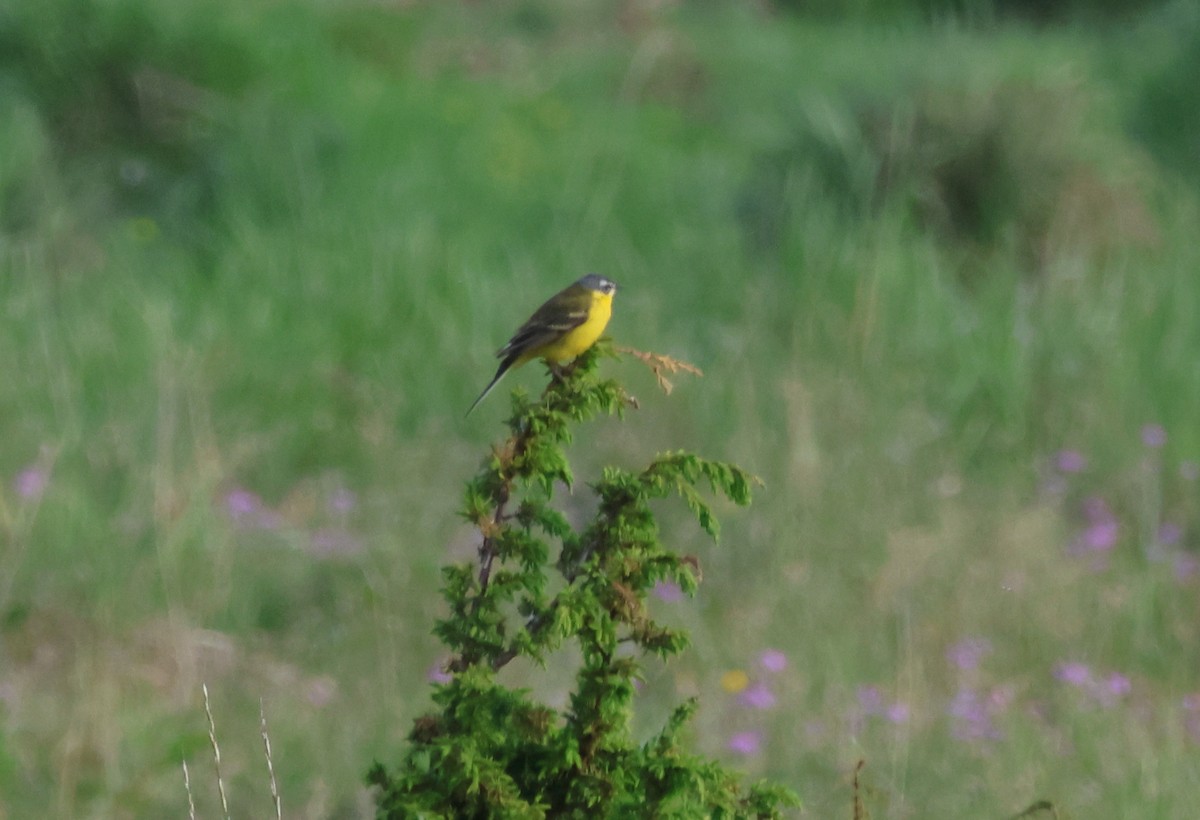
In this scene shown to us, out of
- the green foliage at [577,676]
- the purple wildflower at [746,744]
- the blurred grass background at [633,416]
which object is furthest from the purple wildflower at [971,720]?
the green foliage at [577,676]

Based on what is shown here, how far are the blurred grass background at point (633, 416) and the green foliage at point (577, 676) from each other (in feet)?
4.34

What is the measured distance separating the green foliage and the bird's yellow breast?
1.68 meters

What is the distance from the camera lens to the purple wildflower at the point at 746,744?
4062 millimetres

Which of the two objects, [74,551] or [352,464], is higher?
[352,464]

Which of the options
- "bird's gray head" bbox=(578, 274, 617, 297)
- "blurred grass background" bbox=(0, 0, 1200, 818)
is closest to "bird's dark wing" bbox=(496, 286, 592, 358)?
"bird's gray head" bbox=(578, 274, 617, 297)

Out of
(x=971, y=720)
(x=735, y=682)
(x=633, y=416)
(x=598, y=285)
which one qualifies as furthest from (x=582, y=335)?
(x=633, y=416)

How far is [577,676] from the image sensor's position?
6.63ft

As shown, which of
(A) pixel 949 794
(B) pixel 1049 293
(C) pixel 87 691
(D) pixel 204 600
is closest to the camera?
(A) pixel 949 794

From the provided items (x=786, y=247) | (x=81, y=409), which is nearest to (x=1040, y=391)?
(x=786, y=247)

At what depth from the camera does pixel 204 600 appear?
16.1 feet

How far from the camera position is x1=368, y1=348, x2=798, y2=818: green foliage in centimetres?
196

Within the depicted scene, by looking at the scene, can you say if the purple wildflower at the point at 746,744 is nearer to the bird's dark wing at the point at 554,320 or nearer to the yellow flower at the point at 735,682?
the yellow flower at the point at 735,682

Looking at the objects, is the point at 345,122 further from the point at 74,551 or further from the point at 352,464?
the point at 74,551

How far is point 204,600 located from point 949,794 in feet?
7.42
